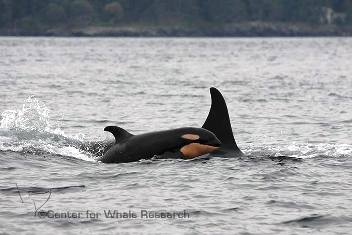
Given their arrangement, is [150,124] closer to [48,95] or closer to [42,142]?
[42,142]

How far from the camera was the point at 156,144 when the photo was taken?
18891 millimetres

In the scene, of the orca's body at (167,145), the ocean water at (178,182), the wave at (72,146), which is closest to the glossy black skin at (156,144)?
the orca's body at (167,145)

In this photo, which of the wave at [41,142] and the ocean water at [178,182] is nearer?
the ocean water at [178,182]

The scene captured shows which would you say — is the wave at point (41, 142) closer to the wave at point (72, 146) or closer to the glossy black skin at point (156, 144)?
the wave at point (72, 146)

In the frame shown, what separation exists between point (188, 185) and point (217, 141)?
9.24 ft

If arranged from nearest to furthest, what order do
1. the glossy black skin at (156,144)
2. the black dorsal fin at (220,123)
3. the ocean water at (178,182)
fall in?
the ocean water at (178,182), the glossy black skin at (156,144), the black dorsal fin at (220,123)

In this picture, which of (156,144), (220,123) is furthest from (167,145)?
(220,123)

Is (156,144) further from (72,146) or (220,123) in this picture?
(72,146)

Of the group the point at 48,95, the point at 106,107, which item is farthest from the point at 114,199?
the point at 48,95

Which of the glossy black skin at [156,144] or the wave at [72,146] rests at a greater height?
the glossy black skin at [156,144]

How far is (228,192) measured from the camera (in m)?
15.9

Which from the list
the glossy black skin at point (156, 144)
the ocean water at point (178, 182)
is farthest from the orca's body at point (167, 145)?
the ocean water at point (178, 182)

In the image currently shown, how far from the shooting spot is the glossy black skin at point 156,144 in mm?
18797

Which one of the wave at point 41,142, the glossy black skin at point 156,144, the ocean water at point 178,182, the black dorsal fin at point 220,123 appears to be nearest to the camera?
the ocean water at point 178,182
